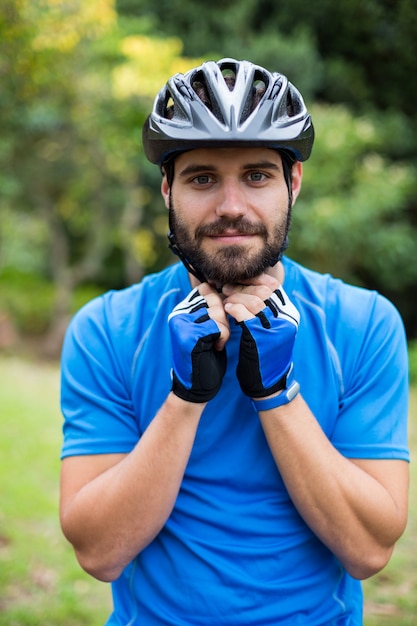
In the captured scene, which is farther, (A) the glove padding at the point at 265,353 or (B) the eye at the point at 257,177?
(B) the eye at the point at 257,177

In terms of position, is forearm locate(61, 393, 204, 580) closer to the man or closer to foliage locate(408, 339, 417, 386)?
the man

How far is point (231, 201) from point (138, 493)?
3.16ft

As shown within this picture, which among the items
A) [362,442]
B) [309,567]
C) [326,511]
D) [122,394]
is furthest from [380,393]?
[122,394]

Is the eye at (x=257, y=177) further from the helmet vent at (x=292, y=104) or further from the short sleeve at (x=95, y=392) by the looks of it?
the short sleeve at (x=95, y=392)

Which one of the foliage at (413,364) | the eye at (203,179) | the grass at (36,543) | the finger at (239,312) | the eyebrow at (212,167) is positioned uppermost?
the eyebrow at (212,167)

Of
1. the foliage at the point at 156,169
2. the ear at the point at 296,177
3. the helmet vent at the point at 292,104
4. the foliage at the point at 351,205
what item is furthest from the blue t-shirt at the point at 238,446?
the foliage at the point at 351,205

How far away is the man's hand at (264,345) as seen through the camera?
2.08 metres

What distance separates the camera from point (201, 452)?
230 centimetres

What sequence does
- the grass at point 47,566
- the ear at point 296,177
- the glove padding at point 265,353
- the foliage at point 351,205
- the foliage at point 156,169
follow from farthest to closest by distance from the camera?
the foliage at point 351,205, the foliage at point 156,169, the grass at point 47,566, the ear at point 296,177, the glove padding at point 265,353

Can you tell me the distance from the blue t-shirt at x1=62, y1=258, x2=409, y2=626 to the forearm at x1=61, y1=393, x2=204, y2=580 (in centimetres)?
14

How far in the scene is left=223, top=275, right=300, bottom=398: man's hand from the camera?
6.82ft

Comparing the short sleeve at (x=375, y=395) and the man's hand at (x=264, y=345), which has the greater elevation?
the man's hand at (x=264, y=345)

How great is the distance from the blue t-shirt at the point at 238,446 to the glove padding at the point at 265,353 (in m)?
0.23

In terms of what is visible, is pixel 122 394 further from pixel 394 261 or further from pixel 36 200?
pixel 36 200
